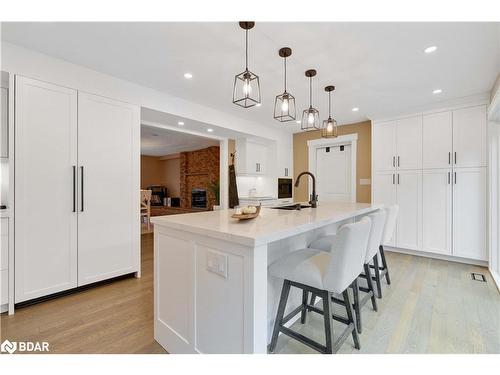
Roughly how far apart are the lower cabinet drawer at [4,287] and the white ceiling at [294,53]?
210 centimetres

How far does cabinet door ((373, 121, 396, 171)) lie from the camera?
164 inches

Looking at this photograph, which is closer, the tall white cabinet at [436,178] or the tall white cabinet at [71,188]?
the tall white cabinet at [71,188]

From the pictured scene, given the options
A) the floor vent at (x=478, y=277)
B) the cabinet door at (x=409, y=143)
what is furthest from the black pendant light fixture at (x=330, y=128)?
the floor vent at (x=478, y=277)

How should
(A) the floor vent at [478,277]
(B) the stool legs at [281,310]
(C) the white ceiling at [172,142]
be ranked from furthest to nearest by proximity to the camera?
(C) the white ceiling at [172,142], (A) the floor vent at [478,277], (B) the stool legs at [281,310]

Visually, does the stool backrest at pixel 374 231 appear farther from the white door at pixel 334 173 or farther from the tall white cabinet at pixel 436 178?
the white door at pixel 334 173

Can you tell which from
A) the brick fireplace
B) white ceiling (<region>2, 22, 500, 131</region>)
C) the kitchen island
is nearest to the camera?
the kitchen island

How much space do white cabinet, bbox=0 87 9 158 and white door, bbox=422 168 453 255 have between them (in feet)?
17.9

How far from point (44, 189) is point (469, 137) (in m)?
5.42

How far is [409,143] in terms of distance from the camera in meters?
3.98

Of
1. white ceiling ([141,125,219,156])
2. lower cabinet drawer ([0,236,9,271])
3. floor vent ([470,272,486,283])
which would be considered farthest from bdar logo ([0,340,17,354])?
white ceiling ([141,125,219,156])

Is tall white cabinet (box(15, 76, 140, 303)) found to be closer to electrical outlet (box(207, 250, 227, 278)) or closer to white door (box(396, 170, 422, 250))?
electrical outlet (box(207, 250, 227, 278))

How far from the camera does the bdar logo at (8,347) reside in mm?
1668

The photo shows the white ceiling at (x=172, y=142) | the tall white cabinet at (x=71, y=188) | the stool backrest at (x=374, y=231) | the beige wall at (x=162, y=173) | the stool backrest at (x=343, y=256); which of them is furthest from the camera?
the beige wall at (x=162, y=173)
